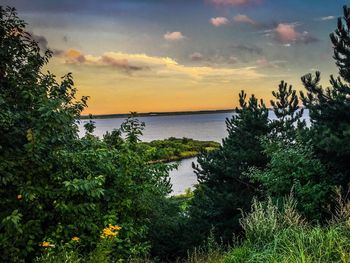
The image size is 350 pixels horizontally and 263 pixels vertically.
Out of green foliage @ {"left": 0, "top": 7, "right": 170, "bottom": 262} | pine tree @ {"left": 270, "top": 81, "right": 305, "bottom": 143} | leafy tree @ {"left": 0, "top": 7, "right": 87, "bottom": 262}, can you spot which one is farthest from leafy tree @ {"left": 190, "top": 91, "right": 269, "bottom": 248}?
leafy tree @ {"left": 0, "top": 7, "right": 87, "bottom": 262}

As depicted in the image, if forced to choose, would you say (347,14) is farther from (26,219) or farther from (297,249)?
(26,219)

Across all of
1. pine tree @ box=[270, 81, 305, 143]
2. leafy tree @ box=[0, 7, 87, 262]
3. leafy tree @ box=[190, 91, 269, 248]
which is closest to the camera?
leafy tree @ box=[0, 7, 87, 262]

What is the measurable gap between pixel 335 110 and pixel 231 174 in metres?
5.37

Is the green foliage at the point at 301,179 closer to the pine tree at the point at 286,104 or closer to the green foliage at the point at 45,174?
the green foliage at the point at 45,174

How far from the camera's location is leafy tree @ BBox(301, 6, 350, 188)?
31.1 feet

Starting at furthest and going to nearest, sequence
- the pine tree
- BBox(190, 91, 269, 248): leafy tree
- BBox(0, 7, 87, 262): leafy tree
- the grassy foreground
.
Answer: the pine tree
BBox(190, 91, 269, 248): leafy tree
BBox(0, 7, 87, 262): leafy tree
the grassy foreground

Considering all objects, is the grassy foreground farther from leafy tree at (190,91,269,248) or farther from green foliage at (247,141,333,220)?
leafy tree at (190,91,269,248)

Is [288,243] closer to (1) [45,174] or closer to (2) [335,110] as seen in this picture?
(1) [45,174]

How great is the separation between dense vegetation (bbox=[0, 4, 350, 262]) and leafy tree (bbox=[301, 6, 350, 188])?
0.03 m

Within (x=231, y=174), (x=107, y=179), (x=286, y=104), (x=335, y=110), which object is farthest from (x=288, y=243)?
(x=286, y=104)

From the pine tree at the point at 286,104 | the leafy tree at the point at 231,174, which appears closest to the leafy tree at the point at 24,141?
the leafy tree at the point at 231,174

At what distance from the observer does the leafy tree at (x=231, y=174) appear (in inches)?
542

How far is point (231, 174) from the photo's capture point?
14359mm

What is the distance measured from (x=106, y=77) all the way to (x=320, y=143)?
12721 millimetres
